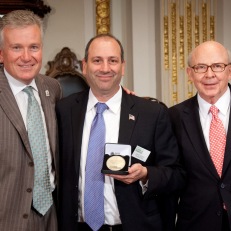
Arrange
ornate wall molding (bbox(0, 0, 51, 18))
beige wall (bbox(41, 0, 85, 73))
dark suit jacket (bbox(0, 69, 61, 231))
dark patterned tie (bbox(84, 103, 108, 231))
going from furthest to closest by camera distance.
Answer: beige wall (bbox(41, 0, 85, 73)) < ornate wall molding (bbox(0, 0, 51, 18)) < dark patterned tie (bbox(84, 103, 108, 231)) < dark suit jacket (bbox(0, 69, 61, 231))

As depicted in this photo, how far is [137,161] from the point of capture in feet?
6.81

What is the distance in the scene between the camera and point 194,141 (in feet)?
7.12

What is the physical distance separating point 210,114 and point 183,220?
58cm

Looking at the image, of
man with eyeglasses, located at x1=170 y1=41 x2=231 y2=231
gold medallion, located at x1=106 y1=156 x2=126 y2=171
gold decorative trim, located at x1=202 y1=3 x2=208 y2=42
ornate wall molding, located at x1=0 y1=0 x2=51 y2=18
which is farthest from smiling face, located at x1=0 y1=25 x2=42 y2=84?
gold decorative trim, located at x1=202 y1=3 x2=208 y2=42

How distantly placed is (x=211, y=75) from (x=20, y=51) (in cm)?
98

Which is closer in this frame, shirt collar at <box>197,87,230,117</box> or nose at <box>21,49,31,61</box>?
nose at <box>21,49,31,61</box>

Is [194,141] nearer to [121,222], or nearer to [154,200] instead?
[154,200]

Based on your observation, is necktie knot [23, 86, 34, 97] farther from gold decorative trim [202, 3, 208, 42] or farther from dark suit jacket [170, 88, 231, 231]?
gold decorative trim [202, 3, 208, 42]

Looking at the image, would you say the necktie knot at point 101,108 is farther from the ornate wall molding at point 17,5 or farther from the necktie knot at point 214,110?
the ornate wall molding at point 17,5

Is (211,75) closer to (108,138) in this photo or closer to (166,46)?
(108,138)

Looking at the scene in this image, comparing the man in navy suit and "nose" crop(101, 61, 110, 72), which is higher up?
"nose" crop(101, 61, 110, 72)

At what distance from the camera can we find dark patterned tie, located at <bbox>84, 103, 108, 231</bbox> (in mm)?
2000

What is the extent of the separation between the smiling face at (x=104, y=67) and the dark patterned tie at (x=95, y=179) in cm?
15

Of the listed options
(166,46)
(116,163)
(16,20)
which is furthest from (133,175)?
(166,46)
